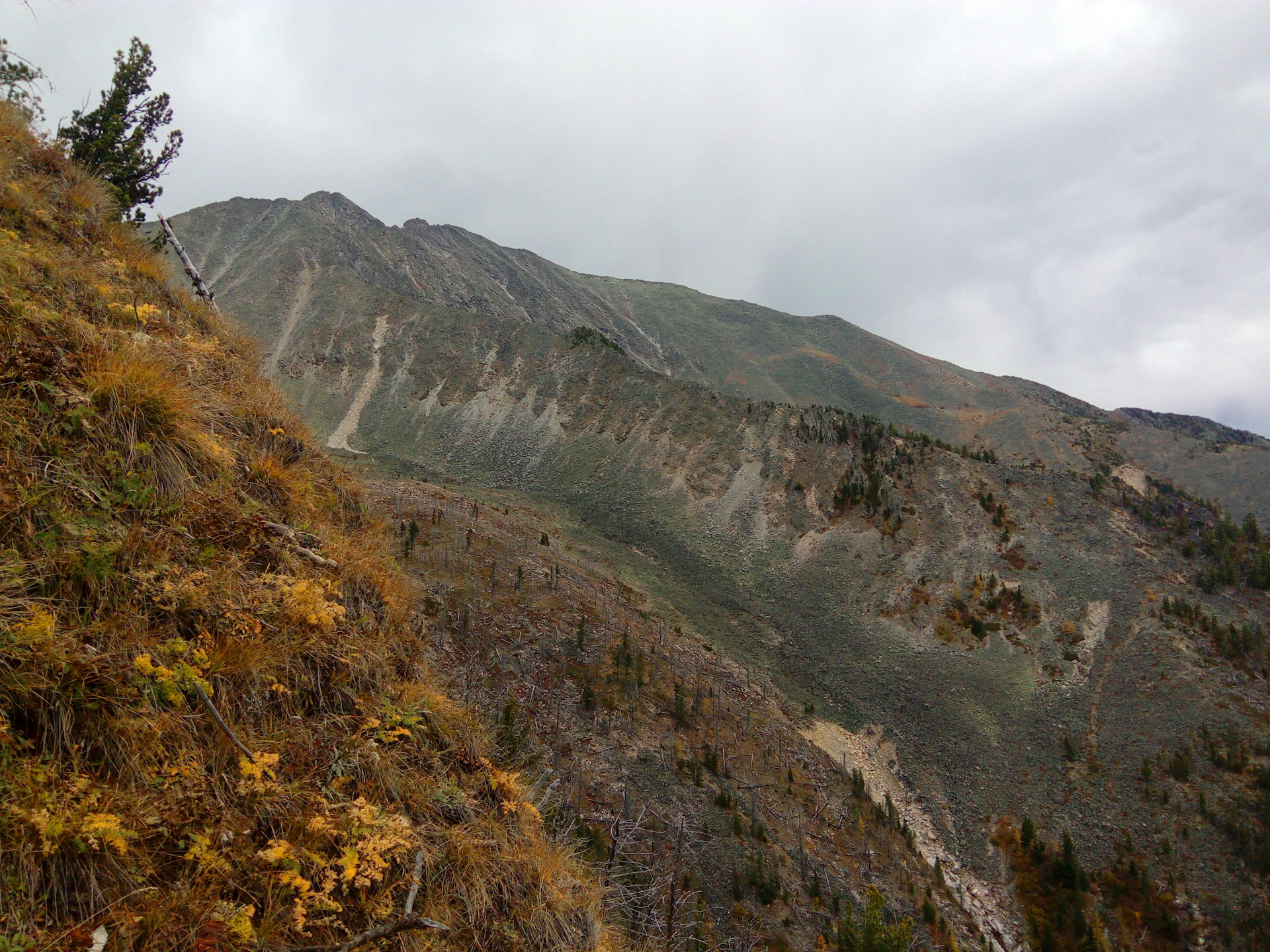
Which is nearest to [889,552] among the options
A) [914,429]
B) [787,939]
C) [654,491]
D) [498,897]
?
[654,491]

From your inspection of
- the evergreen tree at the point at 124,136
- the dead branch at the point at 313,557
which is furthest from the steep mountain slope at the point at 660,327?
the dead branch at the point at 313,557

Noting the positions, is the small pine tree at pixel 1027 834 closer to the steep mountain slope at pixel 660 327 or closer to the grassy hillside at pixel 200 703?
the grassy hillside at pixel 200 703

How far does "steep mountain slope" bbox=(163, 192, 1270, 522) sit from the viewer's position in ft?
226

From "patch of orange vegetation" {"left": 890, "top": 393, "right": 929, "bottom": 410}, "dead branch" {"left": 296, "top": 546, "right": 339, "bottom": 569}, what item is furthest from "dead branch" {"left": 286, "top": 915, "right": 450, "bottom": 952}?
"patch of orange vegetation" {"left": 890, "top": 393, "right": 929, "bottom": 410}

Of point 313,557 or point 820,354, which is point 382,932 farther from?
point 820,354

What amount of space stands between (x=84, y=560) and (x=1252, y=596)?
50.1m

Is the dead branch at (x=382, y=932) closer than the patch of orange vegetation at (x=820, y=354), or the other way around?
the dead branch at (x=382, y=932)

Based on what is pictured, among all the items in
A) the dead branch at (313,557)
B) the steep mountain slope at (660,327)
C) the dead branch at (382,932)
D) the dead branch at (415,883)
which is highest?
the steep mountain slope at (660,327)

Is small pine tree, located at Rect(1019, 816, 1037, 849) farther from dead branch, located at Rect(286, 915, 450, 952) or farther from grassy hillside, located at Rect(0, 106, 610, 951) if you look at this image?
dead branch, located at Rect(286, 915, 450, 952)

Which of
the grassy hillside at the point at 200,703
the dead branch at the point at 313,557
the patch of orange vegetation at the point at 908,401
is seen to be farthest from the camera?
the patch of orange vegetation at the point at 908,401

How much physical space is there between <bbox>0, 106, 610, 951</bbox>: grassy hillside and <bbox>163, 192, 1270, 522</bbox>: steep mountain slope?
6199cm

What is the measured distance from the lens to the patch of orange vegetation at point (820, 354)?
4961 inches

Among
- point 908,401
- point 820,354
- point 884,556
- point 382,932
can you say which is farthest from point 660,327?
point 382,932

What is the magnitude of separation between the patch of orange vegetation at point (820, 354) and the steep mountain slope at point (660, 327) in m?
0.50
